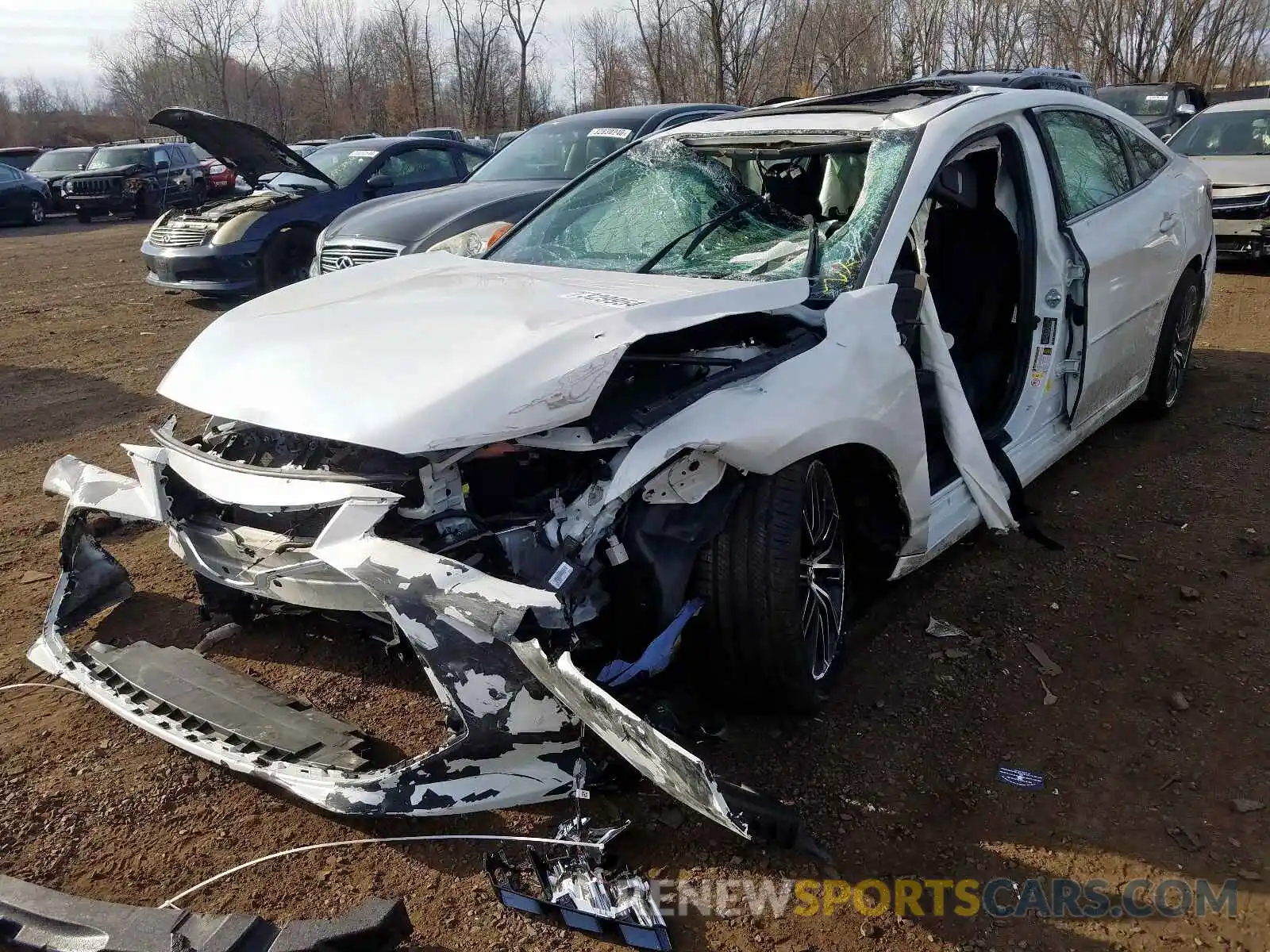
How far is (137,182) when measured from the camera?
20.2 meters

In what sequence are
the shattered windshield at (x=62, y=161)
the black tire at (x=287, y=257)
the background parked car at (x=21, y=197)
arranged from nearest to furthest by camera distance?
the black tire at (x=287, y=257) → the background parked car at (x=21, y=197) → the shattered windshield at (x=62, y=161)

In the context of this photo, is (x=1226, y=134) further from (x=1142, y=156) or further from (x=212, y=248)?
(x=212, y=248)

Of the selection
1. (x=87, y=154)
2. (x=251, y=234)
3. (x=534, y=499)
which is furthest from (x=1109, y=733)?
(x=87, y=154)

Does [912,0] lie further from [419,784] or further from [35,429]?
[419,784]

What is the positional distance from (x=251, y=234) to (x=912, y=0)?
26.4 m

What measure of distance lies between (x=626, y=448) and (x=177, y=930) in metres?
1.44

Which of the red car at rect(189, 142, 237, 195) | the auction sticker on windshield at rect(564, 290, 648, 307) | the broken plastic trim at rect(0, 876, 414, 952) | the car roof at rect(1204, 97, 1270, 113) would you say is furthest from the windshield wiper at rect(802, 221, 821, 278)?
the red car at rect(189, 142, 237, 195)

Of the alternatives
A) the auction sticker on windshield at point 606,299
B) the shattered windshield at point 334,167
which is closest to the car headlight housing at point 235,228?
the shattered windshield at point 334,167

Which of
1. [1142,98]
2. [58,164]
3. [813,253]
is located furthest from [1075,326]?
[58,164]

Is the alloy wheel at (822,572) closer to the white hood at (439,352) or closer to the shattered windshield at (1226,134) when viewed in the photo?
the white hood at (439,352)

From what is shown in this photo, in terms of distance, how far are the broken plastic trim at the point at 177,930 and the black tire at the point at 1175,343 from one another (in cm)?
454

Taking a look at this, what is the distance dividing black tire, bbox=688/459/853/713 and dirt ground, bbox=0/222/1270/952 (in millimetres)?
229

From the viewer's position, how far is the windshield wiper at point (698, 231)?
3.38m

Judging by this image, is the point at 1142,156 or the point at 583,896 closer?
the point at 583,896
